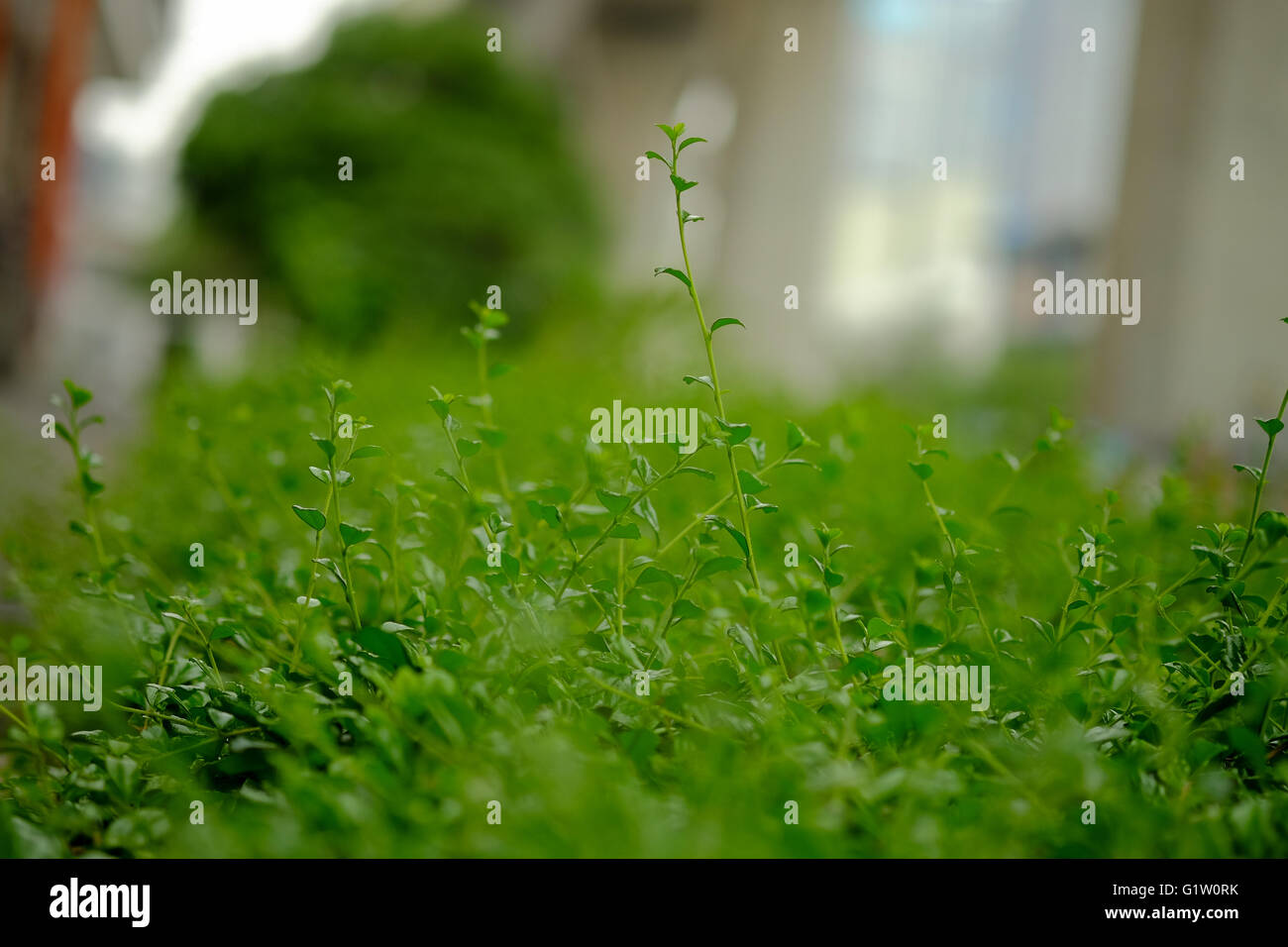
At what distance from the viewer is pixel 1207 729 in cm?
85

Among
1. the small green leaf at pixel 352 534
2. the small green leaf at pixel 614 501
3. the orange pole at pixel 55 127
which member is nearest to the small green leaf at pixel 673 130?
the small green leaf at pixel 614 501

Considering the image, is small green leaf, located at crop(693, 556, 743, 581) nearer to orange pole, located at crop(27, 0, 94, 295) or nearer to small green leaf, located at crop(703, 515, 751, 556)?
small green leaf, located at crop(703, 515, 751, 556)

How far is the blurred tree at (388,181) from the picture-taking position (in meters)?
6.55

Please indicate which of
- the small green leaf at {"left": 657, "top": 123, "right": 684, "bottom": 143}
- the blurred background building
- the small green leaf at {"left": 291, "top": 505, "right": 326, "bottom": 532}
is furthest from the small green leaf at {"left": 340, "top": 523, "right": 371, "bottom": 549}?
the blurred background building

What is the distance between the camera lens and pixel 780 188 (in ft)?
39.6

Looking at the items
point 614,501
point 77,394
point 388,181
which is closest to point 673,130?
point 614,501

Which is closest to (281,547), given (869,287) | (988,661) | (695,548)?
(695,548)

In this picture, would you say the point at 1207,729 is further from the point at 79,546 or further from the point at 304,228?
the point at 304,228

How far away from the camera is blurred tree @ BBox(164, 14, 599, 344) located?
6.55m

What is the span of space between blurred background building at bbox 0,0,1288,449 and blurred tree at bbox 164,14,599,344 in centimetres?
5

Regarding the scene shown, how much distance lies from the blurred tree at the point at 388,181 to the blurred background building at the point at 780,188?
0.05 m

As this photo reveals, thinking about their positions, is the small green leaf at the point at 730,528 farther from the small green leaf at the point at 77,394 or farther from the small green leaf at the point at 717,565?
the small green leaf at the point at 77,394

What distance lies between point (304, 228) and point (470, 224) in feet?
4.16
